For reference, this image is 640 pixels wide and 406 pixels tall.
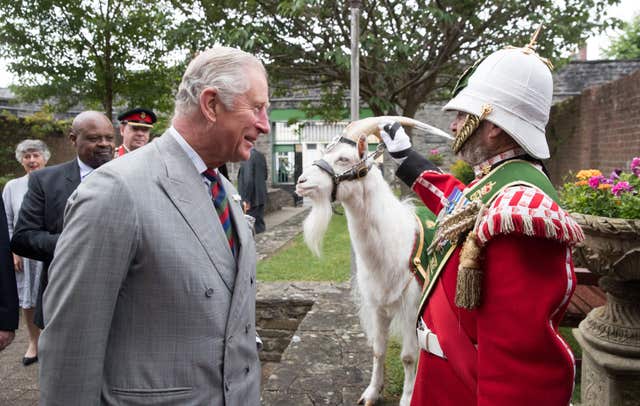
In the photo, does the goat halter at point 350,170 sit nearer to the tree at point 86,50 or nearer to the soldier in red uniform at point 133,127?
the soldier in red uniform at point 133,127

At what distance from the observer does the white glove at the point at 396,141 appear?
2.68m

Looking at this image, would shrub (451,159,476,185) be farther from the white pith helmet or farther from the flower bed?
the white pith helmet

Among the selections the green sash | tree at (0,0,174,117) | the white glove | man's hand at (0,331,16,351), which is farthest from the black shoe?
tree at (0,0,174,117)

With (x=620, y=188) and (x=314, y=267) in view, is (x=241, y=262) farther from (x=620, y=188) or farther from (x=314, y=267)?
(x=314, y=267)

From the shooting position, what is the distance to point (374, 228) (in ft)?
10.4

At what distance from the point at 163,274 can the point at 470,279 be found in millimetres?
906

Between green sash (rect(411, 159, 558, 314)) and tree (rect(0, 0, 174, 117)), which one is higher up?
tree (rect(0, 0, 174, 117))

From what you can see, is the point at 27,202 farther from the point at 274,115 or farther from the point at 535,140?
the point at 274,115

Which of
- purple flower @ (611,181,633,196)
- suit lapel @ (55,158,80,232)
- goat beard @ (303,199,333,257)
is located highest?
purple flower @ (611,181,633,196)

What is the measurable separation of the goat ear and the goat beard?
0.41 meters

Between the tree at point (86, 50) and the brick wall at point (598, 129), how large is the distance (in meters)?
8.94

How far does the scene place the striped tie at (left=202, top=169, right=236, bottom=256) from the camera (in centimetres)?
162

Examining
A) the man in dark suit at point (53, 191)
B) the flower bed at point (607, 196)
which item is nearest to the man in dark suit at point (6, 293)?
the man in dark suit at point (53, 191)

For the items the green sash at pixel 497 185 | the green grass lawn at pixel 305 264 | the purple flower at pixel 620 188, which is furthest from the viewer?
the green grass lawn at pixel 305 264
